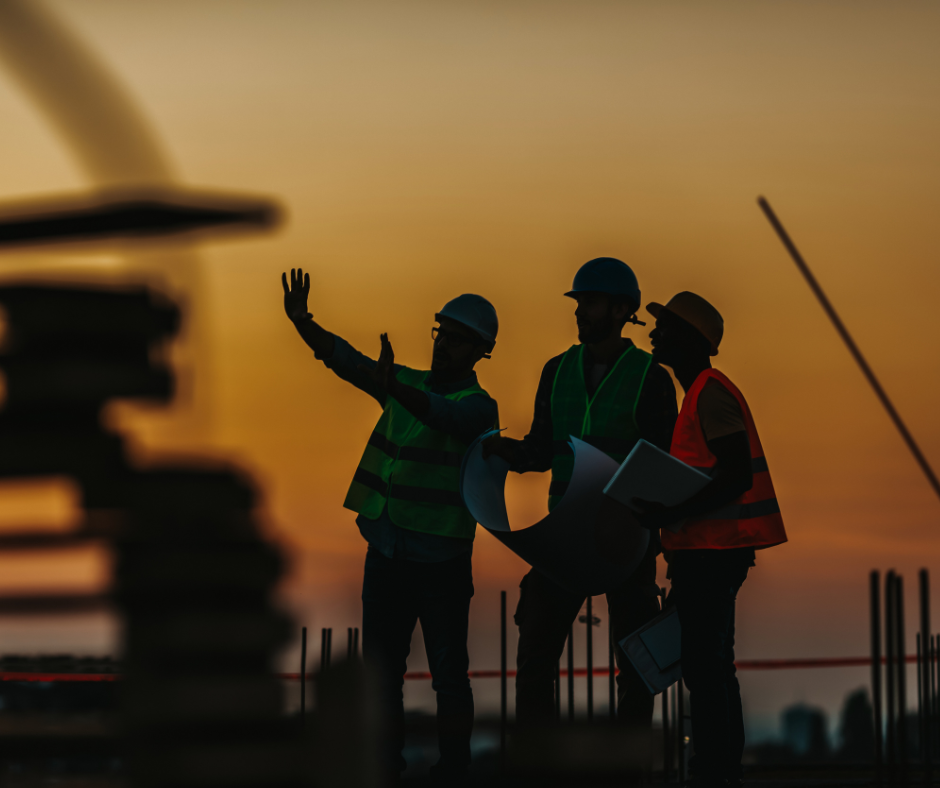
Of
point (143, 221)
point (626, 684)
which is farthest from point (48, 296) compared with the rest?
point (626, 684)

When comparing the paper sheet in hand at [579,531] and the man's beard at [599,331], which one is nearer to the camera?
the paper sheet in hand at [579,531]

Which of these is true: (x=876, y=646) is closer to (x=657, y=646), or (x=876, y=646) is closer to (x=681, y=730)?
(x=657, y=646)

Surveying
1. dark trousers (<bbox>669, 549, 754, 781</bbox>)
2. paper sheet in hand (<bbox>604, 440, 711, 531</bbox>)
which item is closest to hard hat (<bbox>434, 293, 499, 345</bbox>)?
paper sheet in hand (<bbox>604, 440, 711, 531</bbox>)

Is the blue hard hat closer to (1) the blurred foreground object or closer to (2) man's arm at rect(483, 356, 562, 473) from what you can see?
(2) man's arm at rect(483, 356, 562, 473)

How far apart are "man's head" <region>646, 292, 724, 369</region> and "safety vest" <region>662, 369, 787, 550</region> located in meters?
0.16

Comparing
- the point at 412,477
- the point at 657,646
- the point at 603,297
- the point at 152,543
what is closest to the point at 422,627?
the point at 412,477

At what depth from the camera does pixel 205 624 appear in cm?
341

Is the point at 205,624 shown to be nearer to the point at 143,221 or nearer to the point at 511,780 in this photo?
the point at 143,221

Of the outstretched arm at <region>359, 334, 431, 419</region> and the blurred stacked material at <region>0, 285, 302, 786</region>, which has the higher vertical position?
the outstretched arm at <region>359, 334, 431, 419</region>

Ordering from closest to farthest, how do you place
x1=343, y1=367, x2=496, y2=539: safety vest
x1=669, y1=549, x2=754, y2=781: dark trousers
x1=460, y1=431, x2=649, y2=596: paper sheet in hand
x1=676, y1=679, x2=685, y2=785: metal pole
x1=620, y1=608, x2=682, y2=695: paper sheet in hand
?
x1=669, y1=549, x2=754, y2=781: dark trousers, x1=460, y1=431, x2=649, y2=596: paper sheet in hand, x1=620, y1=608, x2=682, y2=695: paper sheet in hand, x1=343, y1=367, x2=496, y2=539: safety vest, x1=676, y1=679, x2=685, y2=785: metal pole

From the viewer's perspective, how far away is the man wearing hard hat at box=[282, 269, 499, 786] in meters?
5.98

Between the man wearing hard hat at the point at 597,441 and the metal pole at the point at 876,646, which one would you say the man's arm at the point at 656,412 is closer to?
the man wearing hard hat at the point at 597,441

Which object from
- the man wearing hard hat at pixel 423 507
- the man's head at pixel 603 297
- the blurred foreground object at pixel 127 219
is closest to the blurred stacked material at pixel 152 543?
the blurred foreground object at pixel 127 219

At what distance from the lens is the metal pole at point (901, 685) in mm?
5348
